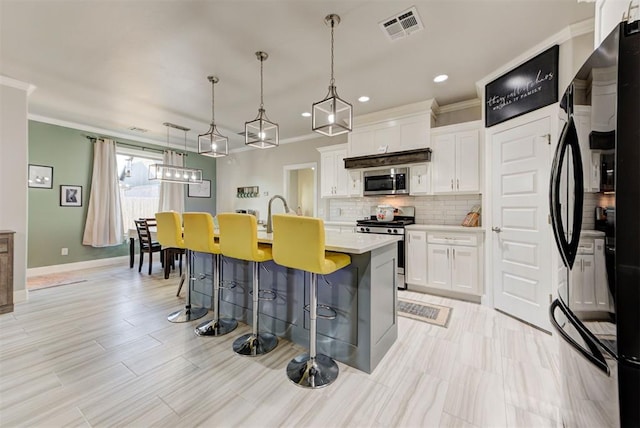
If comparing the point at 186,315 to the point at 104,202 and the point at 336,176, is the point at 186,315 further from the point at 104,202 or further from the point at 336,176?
the point at 104,202

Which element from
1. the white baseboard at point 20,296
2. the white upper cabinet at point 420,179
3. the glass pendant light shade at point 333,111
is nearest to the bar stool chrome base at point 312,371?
the glass pendant light shade at point 333,111

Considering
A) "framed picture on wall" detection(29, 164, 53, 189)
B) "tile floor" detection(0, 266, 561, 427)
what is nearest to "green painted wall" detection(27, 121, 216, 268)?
"framed picture on wall" detection(29, 164, 53, 189)

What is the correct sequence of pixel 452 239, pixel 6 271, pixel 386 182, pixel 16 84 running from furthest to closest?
pixel 386 182 → pixel 452 239 → pixel 16 84 → pixel 6 271

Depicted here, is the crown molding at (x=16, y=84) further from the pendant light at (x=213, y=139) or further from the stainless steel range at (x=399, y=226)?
the stainless steel range at (x=399, y=226)

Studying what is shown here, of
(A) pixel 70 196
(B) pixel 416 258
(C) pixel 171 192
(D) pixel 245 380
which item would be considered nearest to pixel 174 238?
(D) pixel 245 380

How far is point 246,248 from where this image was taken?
2.14m

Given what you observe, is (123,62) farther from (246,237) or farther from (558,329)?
(558,329)

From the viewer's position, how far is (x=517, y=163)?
9.52 feet

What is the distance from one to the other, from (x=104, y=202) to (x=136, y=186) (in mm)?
886

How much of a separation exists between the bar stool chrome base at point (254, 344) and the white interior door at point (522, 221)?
2563mm

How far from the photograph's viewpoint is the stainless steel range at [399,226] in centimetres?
395

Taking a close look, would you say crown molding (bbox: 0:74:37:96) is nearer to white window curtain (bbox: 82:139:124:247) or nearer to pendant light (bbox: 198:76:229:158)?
white window curtain (bbox: 82:139:124:247)

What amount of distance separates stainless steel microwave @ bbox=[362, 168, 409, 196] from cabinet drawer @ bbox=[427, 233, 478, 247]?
0.84m

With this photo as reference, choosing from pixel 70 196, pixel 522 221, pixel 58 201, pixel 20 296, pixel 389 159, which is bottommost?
pixel 20 296
